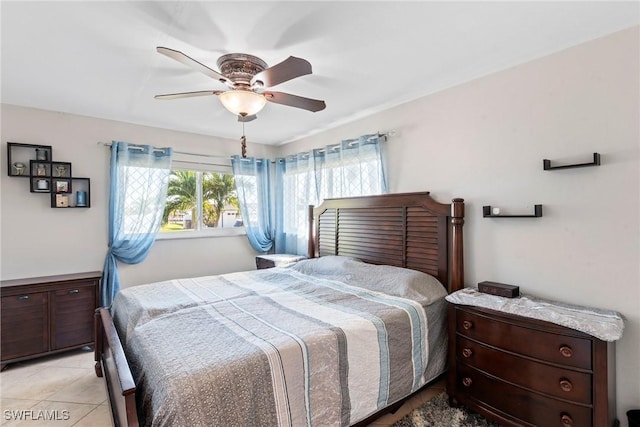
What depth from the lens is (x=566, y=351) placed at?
167 cm

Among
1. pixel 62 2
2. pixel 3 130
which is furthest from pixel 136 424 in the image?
pixel 3 130

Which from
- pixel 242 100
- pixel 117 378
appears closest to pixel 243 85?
pixel 242 100

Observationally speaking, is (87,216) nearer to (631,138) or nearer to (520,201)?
(520,201)

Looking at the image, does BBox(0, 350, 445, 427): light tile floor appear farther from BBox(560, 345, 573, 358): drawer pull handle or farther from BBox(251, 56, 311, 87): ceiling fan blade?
BBox(251, 56, 311, 87): ceiling fan blade

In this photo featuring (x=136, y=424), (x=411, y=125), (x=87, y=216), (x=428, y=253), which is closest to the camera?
(x=136, y=424)

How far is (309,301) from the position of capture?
229 centimetres

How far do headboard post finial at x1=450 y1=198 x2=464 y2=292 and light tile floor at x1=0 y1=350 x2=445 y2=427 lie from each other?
0.83 meters

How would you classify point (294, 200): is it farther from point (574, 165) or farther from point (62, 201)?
point (574, 165)

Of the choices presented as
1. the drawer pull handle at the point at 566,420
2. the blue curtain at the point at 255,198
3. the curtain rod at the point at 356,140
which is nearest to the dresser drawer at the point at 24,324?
the blue curtain at the point at 255,198

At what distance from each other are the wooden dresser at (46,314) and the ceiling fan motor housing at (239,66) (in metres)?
2.55

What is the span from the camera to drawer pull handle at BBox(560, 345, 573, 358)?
166cm

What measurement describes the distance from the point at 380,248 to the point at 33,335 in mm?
3360

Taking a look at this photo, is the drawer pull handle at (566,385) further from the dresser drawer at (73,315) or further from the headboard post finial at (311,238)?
the dresser drawer at (73,315)

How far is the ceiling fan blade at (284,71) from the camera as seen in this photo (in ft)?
5.43
